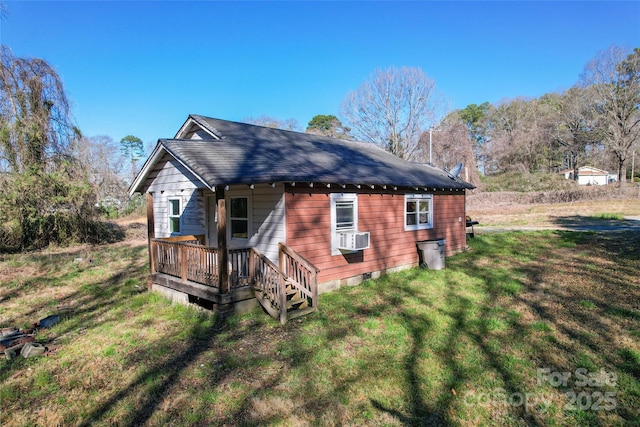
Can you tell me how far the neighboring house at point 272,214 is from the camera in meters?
6.50

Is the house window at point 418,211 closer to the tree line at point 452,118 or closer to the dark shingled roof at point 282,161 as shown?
the dark shingled roof at point 282,161

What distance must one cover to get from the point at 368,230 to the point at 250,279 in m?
3.54

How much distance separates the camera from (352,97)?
34.0 m

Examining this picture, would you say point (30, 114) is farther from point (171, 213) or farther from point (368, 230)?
point (368, 230)

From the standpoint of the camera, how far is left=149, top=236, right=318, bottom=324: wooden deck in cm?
630

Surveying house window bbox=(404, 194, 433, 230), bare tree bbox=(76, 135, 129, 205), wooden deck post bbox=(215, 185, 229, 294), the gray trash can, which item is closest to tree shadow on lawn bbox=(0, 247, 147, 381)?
wooden deck post bbox=(215, 185, 229, 294)

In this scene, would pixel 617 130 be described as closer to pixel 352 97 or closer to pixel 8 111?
pixel 352 97

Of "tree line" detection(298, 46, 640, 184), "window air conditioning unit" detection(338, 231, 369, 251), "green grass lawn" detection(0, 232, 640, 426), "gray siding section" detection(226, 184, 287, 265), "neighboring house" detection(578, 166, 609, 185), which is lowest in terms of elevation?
"green grass lawn" detection(0, 232, 640, 426)

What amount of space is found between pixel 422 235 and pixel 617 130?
33584 millimetres

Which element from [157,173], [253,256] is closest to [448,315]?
[253,256]

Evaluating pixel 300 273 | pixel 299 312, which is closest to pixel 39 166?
pixel 300 273

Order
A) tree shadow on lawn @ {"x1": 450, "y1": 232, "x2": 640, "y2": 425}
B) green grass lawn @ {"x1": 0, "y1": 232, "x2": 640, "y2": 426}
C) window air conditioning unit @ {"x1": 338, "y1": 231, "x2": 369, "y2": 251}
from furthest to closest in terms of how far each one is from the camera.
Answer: window air conditioning unit @ {"x1": 338, "y1": 231, "x2": 369, "y2": 251} < tree shadow on lawn @ {"x1": 450, "y1": 232, "x2": 640, "y2": 425} < green grass lawn @ {"x1": 0, "y1": 232, "x2": 640, "y2": 426}

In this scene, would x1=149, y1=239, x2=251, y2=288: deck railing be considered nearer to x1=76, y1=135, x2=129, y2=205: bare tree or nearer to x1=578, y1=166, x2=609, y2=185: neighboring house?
x1=76, y1=135, x2=129, y2=205: bare tree

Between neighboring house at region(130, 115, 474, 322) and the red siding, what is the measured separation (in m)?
0.03
